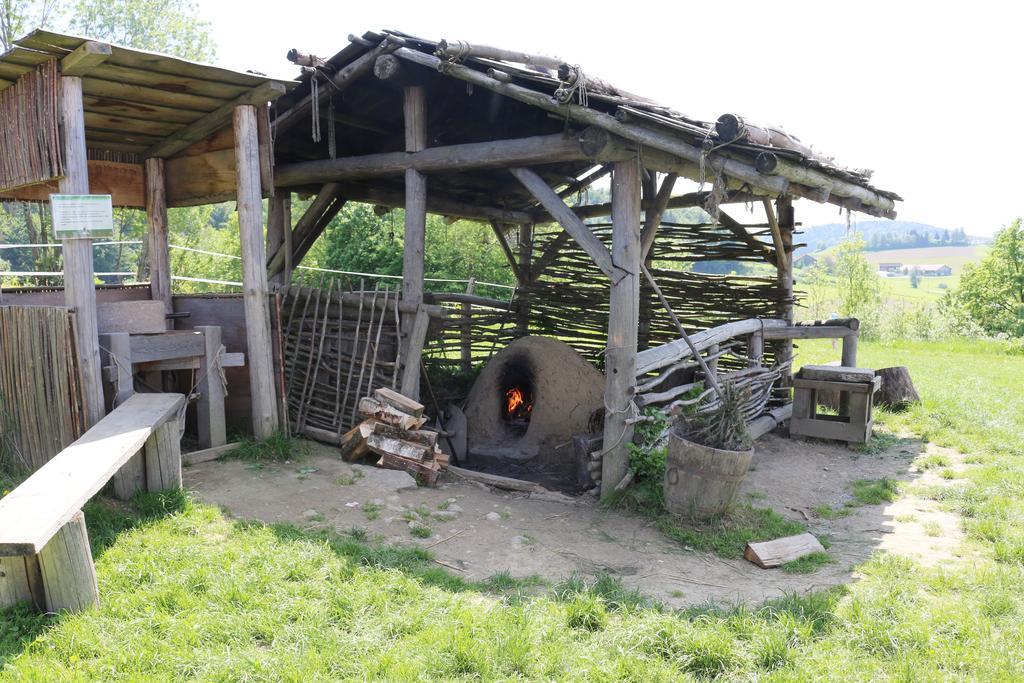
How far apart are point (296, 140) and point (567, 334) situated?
4.61 m

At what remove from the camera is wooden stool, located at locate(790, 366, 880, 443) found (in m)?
8.13

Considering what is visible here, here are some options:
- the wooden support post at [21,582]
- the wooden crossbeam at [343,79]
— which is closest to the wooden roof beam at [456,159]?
the wooden crossbeam at [343,79]

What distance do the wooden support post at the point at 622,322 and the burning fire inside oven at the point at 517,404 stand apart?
267 cm

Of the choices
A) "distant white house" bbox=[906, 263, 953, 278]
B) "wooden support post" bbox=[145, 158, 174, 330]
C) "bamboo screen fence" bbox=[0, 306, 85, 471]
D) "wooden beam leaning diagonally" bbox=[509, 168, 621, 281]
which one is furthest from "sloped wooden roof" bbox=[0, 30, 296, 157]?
"distant white house" bbox=[906, 263, 953, 278]

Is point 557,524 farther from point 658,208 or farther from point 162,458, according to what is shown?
point 658,208

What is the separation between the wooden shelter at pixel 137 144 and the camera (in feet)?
17.0

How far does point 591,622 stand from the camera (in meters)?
3.67

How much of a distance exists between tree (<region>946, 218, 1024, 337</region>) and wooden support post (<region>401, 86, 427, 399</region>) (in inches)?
986

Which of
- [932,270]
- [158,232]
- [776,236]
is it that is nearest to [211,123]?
[158,232]

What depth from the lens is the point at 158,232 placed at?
7.88 metres

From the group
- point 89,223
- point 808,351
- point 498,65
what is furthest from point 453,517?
point 808,351

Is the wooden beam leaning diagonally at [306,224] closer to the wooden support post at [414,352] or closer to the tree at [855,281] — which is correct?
the wooden support post at [414,352]

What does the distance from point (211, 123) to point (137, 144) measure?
1374 millimetres

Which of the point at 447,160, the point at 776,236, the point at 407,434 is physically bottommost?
the point at 407,434
